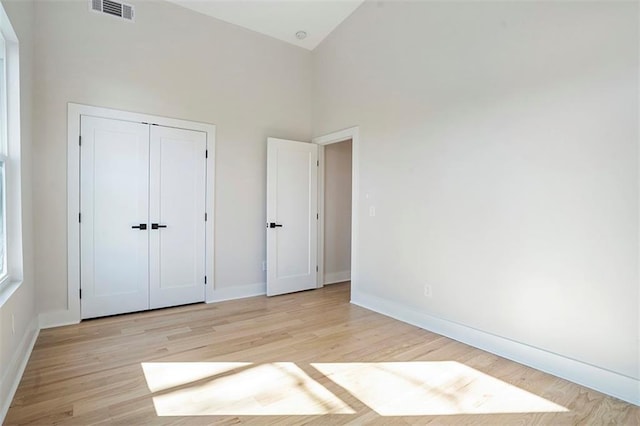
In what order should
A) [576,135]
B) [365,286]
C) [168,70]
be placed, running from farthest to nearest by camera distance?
[365,286] < [168,70] < [576,135]

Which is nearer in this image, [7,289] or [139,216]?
[7,289]

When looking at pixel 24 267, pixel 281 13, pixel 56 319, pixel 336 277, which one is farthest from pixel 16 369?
pixel 281 13

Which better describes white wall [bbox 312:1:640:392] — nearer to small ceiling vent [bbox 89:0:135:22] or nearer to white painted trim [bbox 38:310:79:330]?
small ceiling vent [bbox 89:0:135:22]

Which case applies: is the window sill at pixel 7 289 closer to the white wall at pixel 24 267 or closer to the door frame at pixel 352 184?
the white wall at pixel 24 267

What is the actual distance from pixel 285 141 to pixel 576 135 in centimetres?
320

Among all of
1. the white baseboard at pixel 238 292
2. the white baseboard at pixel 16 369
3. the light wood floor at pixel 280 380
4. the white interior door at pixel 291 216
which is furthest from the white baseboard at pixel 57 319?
the white interior door at pixel 291 216

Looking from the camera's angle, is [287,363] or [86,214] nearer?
[287,363]

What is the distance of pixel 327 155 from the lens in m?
5.03

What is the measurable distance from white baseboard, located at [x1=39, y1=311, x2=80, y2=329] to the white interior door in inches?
83.6

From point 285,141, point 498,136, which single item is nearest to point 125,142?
point 285,141

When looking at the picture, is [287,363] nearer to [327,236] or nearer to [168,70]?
[327,236]

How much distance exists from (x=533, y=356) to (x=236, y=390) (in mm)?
2245

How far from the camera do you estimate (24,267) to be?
99.8 inches

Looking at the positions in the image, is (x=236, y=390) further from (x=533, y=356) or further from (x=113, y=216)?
(x=113, y=216)
